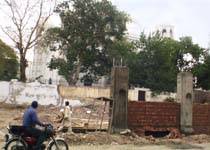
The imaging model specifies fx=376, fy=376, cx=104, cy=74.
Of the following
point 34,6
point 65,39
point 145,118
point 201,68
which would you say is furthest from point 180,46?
point 145,118

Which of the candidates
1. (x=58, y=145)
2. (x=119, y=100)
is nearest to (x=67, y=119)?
(x=119, y=100)

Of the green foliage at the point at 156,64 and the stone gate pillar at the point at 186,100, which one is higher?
the green foliage at the point at 156,64

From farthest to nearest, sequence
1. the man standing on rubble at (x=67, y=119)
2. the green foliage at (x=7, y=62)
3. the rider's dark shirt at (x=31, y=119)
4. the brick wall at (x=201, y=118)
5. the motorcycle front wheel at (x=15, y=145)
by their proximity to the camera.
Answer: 1. the green foliage at (x=7, y=62)
2. the brick wall at (x=201, y=118)
3. the man standing on rubble at (x=67, y=119)
4. the rider's dark shirt at (x=31, y=119)
5. the motorcycle front wheel at (x=15, y=145)

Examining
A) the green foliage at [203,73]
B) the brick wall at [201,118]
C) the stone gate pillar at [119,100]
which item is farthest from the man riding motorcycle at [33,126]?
the green foliage at [203,73]

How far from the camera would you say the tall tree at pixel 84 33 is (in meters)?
43.1

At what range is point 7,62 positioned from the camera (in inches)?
2079

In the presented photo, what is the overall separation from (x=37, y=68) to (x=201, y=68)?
126 ft

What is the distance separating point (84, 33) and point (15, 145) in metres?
32.9

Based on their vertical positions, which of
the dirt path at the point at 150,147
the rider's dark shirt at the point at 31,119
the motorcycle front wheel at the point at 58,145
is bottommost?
the dirt path at the point at 150,147

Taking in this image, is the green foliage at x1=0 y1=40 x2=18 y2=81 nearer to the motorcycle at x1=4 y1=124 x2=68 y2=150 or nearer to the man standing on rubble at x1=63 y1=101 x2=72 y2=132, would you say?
the man standing on rubble at x1=63 y1=101 x2=72 y2=132

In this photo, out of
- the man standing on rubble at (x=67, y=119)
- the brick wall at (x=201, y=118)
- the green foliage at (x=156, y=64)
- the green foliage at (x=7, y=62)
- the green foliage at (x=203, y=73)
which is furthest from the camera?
the green foliage at (x=7, y=62)

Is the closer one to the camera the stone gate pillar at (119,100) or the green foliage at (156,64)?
the stone gate pillar at (119,100)

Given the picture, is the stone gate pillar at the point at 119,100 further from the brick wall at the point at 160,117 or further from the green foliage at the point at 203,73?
the green foliage at the point at 203,73

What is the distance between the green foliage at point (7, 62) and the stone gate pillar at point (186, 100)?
3379cm
